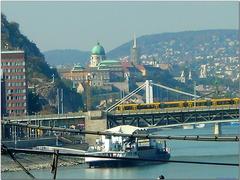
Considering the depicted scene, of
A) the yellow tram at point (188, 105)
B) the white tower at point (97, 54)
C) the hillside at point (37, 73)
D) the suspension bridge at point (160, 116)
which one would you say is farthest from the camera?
the white tower at point (97, 54)

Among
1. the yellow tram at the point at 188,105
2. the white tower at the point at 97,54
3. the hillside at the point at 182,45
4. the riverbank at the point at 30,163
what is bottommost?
the riverbank at the point at 30,163

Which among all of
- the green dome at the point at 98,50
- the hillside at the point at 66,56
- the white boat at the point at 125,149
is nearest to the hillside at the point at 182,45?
the hillside at the point at 66,56

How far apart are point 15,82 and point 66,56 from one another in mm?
111576

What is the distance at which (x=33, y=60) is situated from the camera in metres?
56.3

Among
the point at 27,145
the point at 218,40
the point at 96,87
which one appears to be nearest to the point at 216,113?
the point at 27,145

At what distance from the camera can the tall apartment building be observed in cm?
4141

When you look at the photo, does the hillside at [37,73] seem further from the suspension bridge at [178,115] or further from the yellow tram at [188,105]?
the suspension bridge at [178,115]

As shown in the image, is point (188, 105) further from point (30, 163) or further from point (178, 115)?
point (30, 163)

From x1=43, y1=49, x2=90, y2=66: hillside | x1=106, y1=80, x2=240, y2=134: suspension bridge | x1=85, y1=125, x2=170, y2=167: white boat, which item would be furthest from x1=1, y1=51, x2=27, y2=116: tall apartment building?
x1=43, y1=49, x2=90, y2=66: hillside

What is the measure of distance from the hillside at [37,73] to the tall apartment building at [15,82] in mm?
4376

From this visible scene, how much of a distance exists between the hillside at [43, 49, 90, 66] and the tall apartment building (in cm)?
10032

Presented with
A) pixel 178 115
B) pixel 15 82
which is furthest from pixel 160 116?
pixel 15 82

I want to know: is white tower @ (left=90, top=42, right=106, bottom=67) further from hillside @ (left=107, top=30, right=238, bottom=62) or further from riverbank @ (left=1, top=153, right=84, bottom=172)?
riverbank @ (left=1, top=153, right=84, bottom=172)

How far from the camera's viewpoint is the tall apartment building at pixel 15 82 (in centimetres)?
4141
